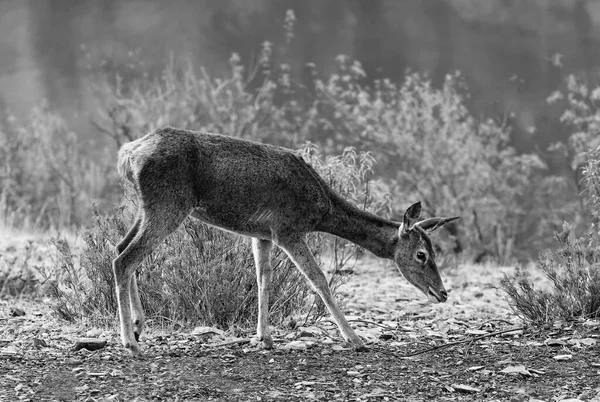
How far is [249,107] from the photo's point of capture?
23.4 meters

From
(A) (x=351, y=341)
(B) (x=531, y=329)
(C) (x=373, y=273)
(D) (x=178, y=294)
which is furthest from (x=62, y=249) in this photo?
(C) (x=373, y=273)

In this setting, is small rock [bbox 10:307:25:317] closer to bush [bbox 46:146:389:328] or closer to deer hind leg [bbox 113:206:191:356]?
bush [bbox 46:146:389:328]

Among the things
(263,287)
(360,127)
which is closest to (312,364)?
(263,287)

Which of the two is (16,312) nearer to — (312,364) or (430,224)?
(312,364)

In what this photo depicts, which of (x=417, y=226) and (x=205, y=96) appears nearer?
(x=417, y=226)

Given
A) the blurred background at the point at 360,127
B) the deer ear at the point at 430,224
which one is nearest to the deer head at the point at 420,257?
the deer ear at the point at 430,224

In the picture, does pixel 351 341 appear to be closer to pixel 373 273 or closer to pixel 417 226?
pixel 417 226

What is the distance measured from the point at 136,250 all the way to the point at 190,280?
1.65 m

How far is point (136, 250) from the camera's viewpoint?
7.66 metres

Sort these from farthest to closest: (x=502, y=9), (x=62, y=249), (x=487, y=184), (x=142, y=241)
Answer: (x=502, y=9), (x=487, y=184), (x=62, y=249), (x=142, y=241)

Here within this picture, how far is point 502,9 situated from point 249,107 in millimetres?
19781

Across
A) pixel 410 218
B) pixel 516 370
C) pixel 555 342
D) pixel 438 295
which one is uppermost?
pixel 410 218

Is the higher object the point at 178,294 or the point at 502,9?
the point at 502,9

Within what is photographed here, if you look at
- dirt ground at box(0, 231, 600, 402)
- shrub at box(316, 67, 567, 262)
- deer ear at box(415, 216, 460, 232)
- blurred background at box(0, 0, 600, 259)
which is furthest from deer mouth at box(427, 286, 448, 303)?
shrub at box(316, 67, 567, 262)
